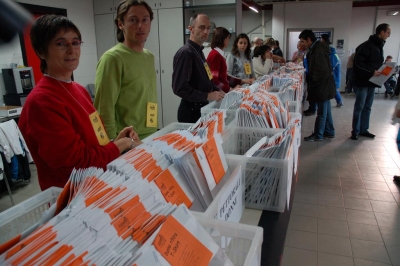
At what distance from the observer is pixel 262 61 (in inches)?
208

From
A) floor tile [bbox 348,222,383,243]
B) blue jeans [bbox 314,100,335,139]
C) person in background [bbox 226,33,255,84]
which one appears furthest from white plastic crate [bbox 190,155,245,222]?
blue jeans [bbox 314,100,335,139]

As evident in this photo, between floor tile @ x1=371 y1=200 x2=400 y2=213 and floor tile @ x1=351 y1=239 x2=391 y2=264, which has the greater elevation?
floor tile @ x1=371 y1=200 x2=400 y2=213

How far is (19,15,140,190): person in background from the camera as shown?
1.07 metres

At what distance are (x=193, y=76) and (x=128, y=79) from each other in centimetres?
84

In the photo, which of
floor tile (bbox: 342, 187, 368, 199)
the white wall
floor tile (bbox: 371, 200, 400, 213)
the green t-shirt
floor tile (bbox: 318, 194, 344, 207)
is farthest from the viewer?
the white wall

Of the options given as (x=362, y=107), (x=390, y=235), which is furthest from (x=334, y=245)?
(x=362, y=107)

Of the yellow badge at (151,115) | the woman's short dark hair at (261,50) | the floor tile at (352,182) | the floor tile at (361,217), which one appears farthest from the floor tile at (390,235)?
the woman's short dark hair at (261,50)

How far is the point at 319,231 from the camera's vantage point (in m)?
2.52

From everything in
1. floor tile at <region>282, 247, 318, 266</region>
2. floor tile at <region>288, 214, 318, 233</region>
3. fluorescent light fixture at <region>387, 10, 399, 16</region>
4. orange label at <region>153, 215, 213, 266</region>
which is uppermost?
fluorescent light fixture at <region>387, 10, 399, 16</region>

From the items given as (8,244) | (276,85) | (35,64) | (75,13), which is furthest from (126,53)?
(75,13)

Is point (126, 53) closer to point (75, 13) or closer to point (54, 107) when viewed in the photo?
point (54, 107)

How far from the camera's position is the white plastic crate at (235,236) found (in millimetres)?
682

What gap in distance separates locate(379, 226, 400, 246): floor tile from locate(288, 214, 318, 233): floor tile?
51cm

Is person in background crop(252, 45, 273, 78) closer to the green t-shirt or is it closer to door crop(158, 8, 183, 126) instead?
door crop(158, 8, 183, 126)
